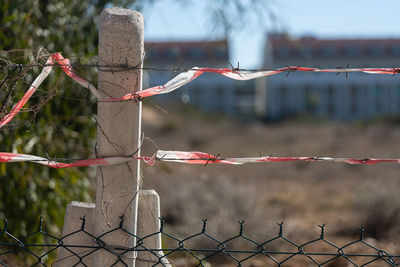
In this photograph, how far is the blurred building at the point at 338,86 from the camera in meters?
53.2

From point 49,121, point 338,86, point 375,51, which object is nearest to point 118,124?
point 49,121

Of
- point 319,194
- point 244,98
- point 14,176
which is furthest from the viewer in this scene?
point 244,98

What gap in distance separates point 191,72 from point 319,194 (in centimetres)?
849

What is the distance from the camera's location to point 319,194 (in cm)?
1002

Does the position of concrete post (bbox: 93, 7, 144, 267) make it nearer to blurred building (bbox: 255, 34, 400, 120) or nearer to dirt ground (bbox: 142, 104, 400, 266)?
dirt ground (bbox: 142, 104, 400, 266)

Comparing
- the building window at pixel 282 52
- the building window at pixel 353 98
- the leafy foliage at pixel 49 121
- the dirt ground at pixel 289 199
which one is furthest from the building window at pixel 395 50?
the leafy foliage at pixel 49 121

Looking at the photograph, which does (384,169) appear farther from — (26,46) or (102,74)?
(102,74)

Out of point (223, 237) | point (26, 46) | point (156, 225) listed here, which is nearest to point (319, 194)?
point (223, 237)

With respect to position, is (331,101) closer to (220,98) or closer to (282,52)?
(282,52)

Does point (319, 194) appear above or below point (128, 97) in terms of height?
below

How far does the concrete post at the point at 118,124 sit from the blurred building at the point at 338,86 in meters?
50.8

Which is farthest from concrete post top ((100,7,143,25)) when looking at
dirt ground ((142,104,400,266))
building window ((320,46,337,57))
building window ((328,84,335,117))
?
building window ((328,84,335,117))

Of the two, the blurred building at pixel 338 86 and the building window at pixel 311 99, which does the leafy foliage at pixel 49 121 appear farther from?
the building window at pixel 311 99

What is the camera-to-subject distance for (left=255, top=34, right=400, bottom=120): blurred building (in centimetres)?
5322
